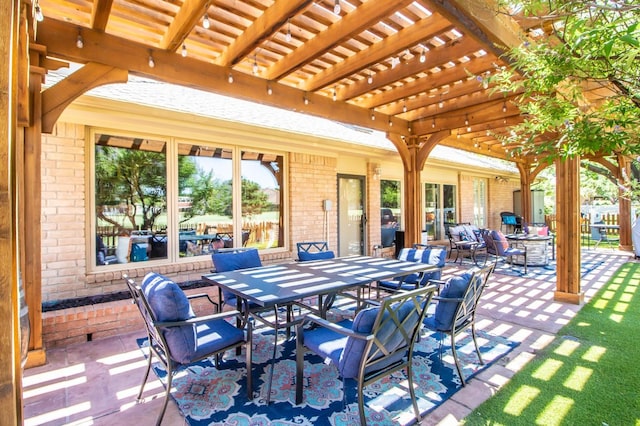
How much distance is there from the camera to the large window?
4969 millimetres

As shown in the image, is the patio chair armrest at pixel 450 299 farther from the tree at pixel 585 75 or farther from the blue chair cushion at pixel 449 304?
the tree at pixel 585 75

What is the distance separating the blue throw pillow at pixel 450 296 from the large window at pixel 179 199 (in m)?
4.13

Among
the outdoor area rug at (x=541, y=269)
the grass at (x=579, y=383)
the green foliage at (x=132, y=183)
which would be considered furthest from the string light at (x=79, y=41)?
the outdoor area rug at (x=541, y=269)

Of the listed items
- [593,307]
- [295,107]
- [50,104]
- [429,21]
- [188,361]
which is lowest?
[593,307]

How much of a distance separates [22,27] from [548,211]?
953 inches

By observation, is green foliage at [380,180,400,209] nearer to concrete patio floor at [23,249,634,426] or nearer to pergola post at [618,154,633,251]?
concrete patio floor at [23,249,634,426]

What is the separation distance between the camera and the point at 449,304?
311 centimetres

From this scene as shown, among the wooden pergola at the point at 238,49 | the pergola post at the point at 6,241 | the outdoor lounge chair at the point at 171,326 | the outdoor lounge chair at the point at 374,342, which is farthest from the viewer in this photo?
the wooden pergola at the point at 238,49

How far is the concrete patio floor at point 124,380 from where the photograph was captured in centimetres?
259

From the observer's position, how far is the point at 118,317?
4.27 meters

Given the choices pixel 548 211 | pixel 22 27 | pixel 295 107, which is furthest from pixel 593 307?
pixel 548 211

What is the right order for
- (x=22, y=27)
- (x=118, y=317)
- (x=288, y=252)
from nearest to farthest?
(x=22, y=27)
(x=118, y=317)
(x=288, y=252)

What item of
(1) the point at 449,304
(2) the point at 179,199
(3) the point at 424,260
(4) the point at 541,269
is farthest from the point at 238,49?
(4) the point at 541,269

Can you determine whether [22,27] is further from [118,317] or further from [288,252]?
[288,252]
